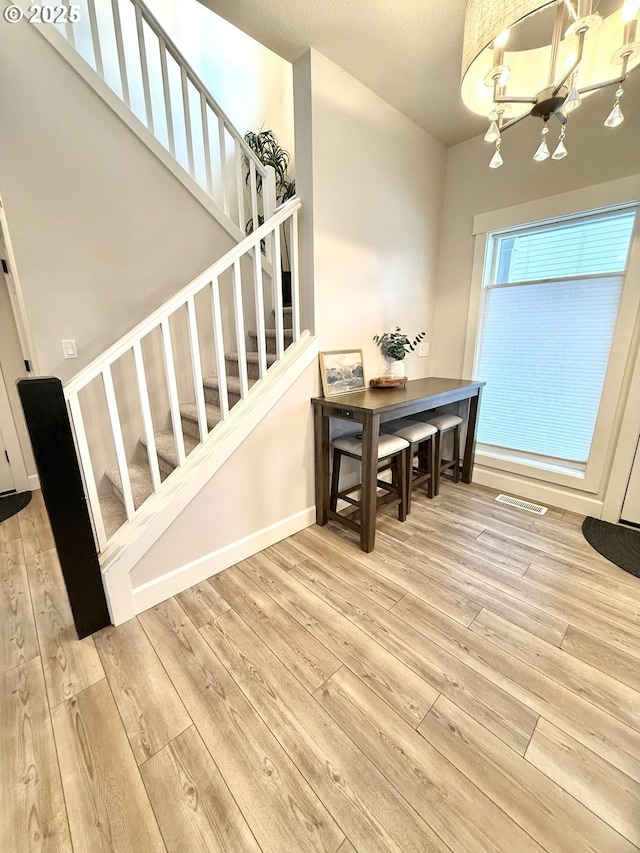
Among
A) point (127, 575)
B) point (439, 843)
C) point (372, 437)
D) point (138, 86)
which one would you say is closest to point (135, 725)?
point (127, 575)

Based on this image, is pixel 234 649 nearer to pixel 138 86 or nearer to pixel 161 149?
pixel 161 149

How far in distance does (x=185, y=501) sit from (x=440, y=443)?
2013 millimetres

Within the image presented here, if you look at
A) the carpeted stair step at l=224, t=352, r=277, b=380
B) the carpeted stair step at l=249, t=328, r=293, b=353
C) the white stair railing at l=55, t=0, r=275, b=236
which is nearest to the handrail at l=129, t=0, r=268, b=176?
the white stair railing at l=55, t=0, r=275, b=236

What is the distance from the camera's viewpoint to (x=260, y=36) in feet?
5.82

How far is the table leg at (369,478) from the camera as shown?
194 cm

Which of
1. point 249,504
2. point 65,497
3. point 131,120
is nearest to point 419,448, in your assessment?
point 249,504

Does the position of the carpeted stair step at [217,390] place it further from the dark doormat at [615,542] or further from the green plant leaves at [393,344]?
the dark doormat at [615,542]

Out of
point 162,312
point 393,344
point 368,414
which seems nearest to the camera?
point 162,312

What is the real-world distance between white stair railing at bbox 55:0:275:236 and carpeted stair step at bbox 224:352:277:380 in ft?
3.14

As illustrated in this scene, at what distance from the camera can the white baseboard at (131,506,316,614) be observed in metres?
1.70

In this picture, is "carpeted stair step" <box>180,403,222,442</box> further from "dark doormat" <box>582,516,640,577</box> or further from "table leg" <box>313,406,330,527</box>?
"dark doormat" <box>582,516,640,577</box>

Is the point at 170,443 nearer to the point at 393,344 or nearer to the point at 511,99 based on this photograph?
the point at 393,344

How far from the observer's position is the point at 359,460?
238 centimetres

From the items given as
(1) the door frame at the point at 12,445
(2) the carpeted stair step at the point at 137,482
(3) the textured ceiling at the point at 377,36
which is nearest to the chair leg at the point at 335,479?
(2) the carpeted stair step at the point at 137,482
